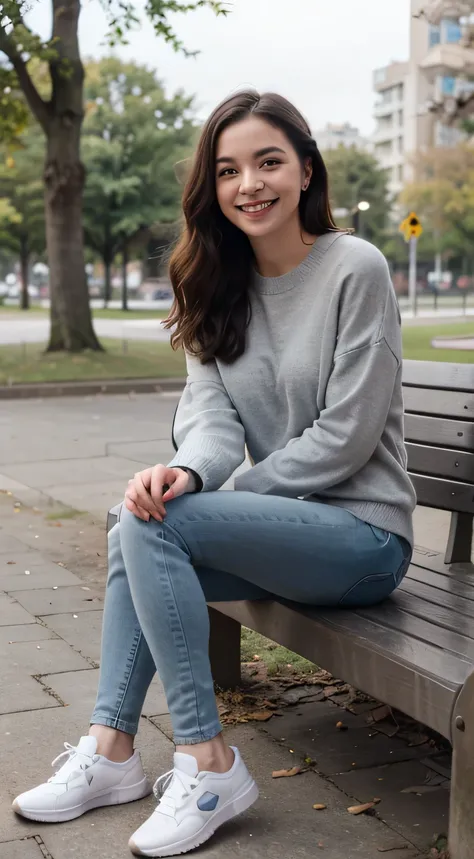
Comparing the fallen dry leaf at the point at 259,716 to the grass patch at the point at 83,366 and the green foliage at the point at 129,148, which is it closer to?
the grass patch at the point at 83,366

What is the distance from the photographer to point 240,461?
2.91 meters

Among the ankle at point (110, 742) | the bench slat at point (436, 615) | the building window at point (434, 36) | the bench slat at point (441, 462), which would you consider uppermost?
A: the building window at point (434, 36)

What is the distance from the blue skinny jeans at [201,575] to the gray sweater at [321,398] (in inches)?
3.7

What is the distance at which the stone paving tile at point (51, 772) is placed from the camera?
253 centimetres

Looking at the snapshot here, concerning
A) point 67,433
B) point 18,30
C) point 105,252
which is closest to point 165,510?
point 67,433

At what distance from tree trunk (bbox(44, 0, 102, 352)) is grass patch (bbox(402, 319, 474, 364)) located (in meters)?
5.33

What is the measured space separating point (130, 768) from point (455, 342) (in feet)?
75.8

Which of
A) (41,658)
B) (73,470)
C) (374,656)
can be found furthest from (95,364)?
(374,656)

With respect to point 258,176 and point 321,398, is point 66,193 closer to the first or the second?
point 258,176

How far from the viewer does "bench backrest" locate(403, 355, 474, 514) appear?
3.36 meters

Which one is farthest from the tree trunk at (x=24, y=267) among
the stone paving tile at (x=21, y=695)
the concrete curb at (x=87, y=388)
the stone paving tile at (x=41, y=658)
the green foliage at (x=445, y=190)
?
the stone paving tile at (x=21, y=695)

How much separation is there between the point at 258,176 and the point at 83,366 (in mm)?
14038

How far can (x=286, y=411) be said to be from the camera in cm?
292

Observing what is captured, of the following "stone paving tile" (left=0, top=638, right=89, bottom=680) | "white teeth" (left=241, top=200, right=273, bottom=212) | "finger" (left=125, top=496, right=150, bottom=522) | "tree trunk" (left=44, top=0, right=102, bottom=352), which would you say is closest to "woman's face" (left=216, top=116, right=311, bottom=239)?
"white teeth" (left=241, top=200, right=273, bottom=212)
